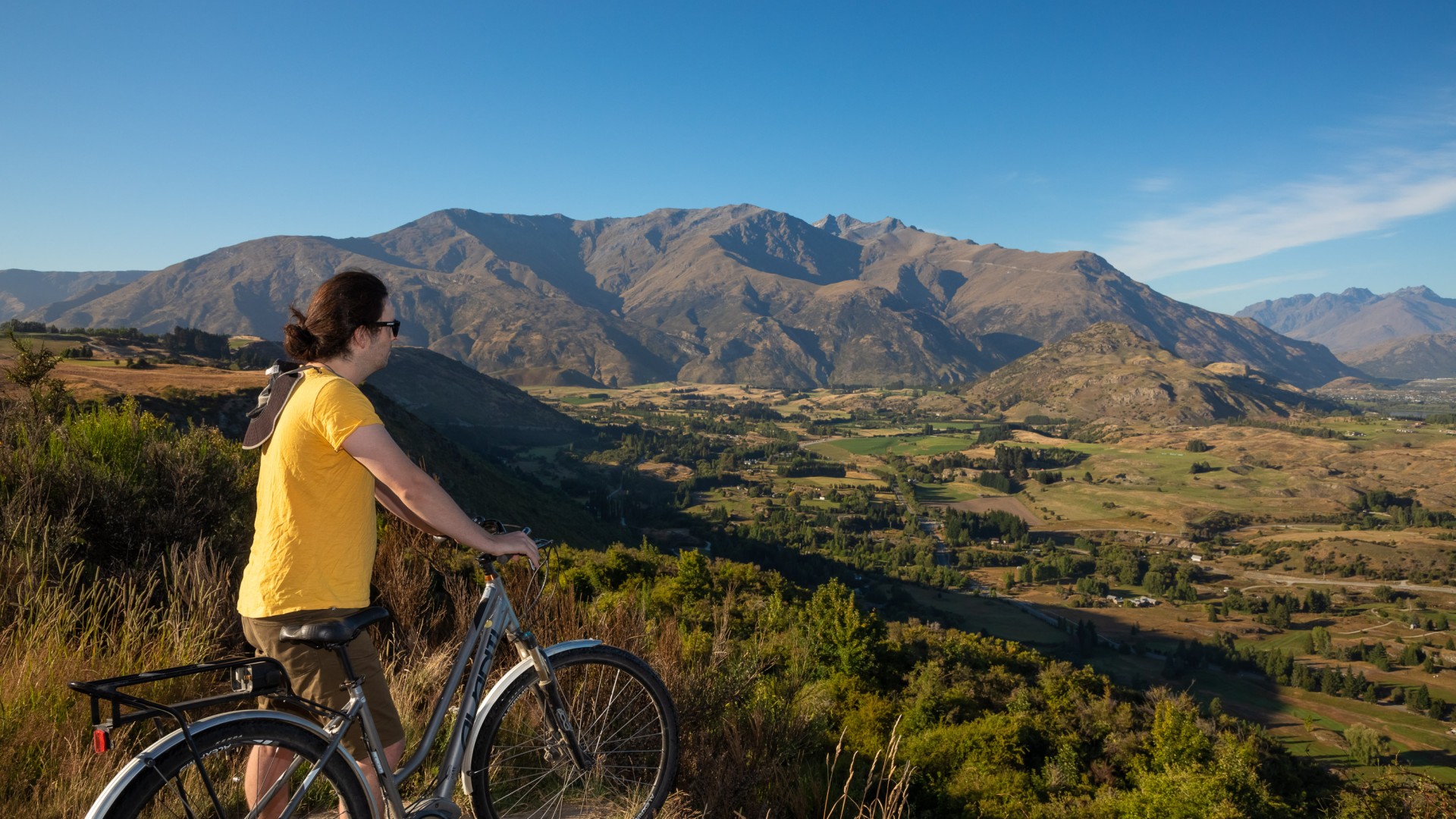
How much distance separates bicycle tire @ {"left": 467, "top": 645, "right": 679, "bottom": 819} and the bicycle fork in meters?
0.04

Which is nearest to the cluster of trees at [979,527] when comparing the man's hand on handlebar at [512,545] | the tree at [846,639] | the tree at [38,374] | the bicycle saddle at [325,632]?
Result: the tree at [846,639]

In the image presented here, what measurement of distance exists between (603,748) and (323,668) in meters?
1.46

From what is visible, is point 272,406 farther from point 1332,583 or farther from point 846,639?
point 1332,583

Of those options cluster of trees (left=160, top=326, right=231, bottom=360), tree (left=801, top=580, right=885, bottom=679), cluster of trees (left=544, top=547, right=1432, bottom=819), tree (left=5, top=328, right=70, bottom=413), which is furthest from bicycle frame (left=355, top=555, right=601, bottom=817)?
cluster of trees (left=160, top=326, right=231, bottom=360)

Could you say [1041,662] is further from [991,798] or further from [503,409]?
[503,409]

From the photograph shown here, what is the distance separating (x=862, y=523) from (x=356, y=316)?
10292 centimetres

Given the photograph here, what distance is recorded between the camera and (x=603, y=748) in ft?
11.6

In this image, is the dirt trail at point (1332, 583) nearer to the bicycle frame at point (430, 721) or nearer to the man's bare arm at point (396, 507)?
the bicycle frame at point (430, 721)

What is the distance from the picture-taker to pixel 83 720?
3428 millimetres

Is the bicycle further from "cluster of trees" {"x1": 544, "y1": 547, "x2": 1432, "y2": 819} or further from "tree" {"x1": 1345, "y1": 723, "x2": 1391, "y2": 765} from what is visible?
"tree" {"x1": 1345, "y1": 723, "x2": 1391, "y2": 765}

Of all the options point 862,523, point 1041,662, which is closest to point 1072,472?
point 862,523

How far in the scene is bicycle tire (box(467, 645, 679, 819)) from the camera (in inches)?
132

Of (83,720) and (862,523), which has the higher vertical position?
(83,720)

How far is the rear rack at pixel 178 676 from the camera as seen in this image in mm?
1968
